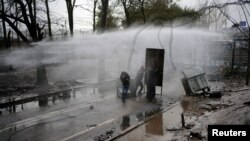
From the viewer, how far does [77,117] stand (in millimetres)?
13117

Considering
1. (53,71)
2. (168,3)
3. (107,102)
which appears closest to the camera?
(107,102)

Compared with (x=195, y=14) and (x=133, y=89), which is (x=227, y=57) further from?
(x=195, y=14)

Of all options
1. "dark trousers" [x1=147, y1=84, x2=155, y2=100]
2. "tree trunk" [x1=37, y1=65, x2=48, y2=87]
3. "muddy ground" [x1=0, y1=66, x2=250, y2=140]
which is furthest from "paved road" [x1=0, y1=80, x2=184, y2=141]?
"tree trunk" [x1=37, y1=65, x2=48, y2=87]

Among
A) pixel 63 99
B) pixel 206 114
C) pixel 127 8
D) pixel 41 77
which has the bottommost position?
pixel 63 99

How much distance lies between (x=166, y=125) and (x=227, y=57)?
20731 mm

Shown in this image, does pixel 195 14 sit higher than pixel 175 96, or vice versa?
pixel 195 14

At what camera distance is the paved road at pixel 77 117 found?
35.4ft

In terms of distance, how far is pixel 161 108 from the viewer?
49.5ft

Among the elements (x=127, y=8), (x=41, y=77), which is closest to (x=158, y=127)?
(x=41, y=77)

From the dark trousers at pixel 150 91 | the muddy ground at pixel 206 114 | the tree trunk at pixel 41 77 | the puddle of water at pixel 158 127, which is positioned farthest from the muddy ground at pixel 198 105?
the dark trousers at pixel 150 91

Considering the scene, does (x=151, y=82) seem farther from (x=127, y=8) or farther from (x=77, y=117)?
(x=127, y=8)

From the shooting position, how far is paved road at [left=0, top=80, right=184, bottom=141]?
10.8 metres

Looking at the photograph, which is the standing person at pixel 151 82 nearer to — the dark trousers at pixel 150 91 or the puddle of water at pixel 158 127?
the dark trousers at pixel 150 91

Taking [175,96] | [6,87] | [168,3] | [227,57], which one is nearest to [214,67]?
[227,57]
